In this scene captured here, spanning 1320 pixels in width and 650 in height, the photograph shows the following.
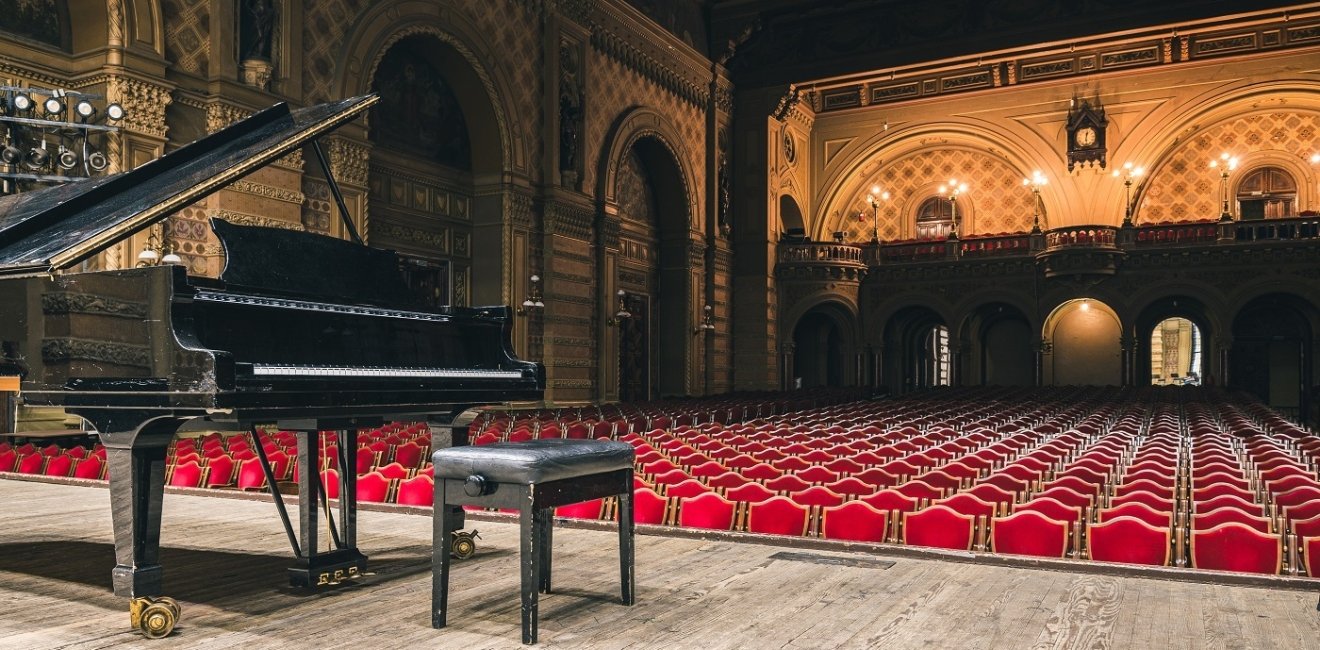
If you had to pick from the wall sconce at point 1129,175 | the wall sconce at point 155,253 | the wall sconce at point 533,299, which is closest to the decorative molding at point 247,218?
the wall sconce at point 155,253

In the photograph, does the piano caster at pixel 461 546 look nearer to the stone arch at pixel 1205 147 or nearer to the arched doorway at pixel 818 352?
the arched doorway at pixel 818 352

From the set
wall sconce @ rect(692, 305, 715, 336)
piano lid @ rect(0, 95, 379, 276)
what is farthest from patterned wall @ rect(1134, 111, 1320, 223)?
piano lid @ rect(0, 95, 379, 276)

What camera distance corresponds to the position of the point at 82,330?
345cm

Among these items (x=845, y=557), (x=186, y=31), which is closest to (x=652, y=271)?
(x=186, y=31)

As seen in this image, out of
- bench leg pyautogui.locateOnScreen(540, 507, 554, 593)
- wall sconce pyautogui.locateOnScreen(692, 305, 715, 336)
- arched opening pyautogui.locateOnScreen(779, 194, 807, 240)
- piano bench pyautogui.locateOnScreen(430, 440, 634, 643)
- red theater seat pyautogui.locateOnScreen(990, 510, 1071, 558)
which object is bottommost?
red theater seat pyautogui.locateOnScreen(990, 510, 1071, 558)

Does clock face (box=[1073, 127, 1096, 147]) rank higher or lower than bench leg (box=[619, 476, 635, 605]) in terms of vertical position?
higher

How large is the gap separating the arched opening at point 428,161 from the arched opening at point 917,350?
583 inches

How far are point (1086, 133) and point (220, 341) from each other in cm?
2814

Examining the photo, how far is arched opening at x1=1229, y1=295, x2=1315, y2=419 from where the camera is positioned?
86.4 feet

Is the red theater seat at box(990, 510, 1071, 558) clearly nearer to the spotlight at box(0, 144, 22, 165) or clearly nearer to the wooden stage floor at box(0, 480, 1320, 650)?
the wooden stage floor at box(0, 480, 1320, 650)

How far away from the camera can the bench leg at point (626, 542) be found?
3.53m

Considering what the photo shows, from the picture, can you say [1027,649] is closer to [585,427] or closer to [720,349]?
[585,427]

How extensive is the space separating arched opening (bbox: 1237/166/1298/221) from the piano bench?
28771 millimetres

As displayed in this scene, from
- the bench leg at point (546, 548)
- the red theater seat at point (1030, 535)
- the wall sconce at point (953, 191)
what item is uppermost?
the wall sconce at point (953, 191)
